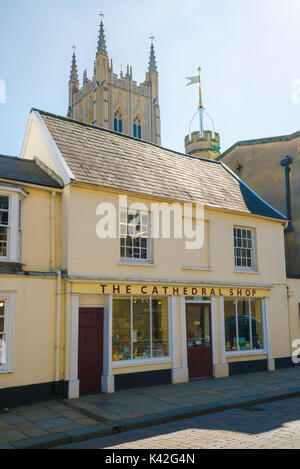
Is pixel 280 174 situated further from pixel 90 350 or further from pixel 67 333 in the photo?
pixel 67 333

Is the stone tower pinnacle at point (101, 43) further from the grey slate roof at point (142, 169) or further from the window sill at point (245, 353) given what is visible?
the window sill at point (245, 353)

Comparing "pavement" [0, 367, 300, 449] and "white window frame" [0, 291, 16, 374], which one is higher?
"white window frame" [0, 291, 16, 374]

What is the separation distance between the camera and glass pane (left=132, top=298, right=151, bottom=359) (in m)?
13.2

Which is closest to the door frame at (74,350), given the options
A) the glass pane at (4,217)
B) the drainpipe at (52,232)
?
the drainpipe at (52,232)

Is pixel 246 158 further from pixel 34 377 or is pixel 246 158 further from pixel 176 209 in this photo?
pixel 34 377

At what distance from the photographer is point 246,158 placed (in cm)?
2336

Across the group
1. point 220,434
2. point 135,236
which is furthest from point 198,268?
point 220,434

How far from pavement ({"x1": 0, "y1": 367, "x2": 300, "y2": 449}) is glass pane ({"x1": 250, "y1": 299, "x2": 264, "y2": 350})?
2.29 meters

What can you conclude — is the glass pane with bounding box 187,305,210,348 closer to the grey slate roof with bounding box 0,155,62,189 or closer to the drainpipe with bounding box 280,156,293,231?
the grey slate roof with bounding box 0,155,62,189

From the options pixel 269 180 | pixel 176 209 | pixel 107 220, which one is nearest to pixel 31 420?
pixel 107 220

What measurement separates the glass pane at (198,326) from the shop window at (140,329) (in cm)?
105

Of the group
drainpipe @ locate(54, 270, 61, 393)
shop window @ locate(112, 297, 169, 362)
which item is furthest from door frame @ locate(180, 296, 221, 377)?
drainpipe @ locate(54, 270, 61, 393)

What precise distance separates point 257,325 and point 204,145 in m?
16.6
